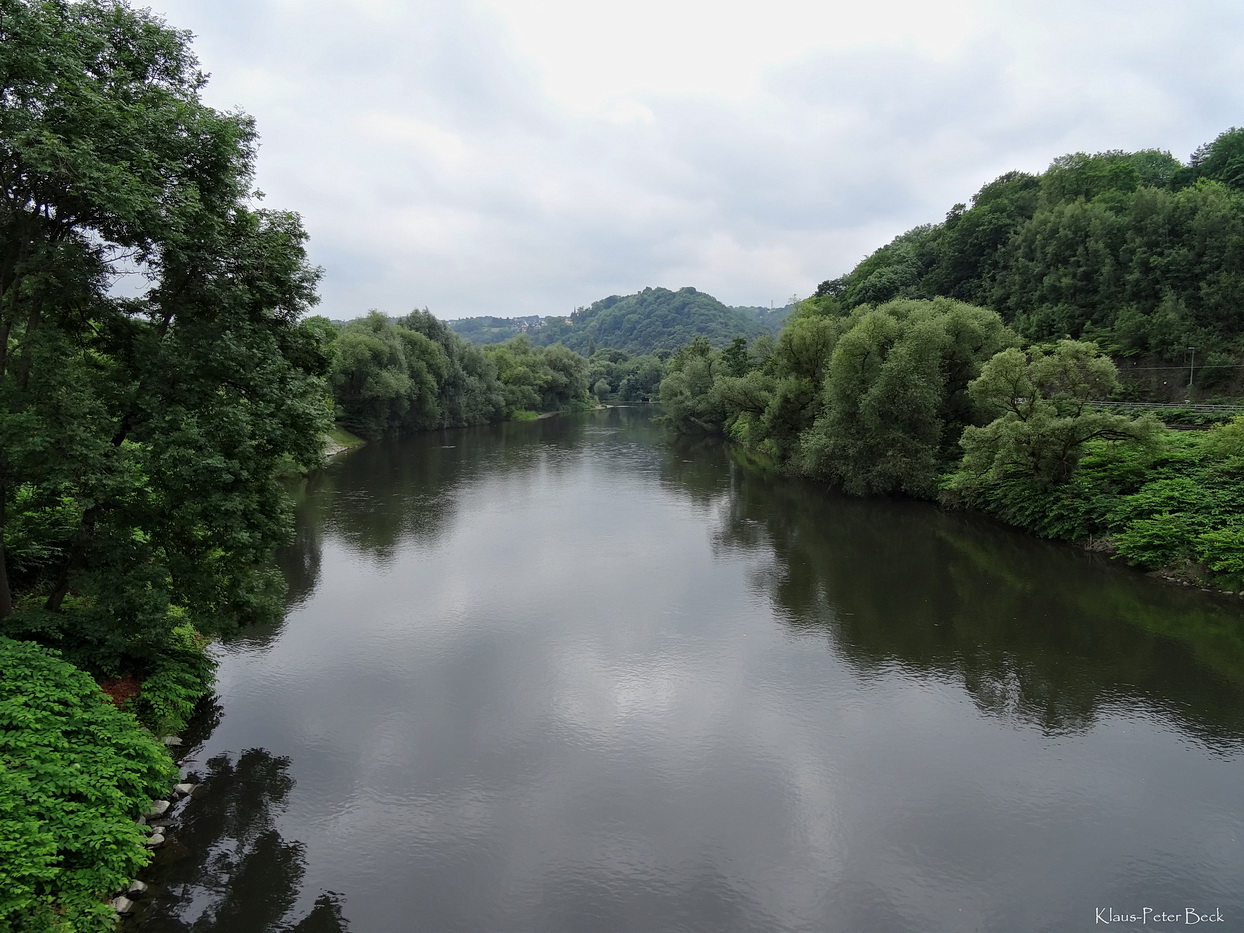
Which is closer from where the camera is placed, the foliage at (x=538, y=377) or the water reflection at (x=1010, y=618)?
the water reflection at (x=1010, y=618)

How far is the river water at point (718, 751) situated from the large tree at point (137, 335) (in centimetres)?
399

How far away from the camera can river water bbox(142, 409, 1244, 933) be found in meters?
9.72

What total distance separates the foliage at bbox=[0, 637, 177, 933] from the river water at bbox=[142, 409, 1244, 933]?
111cm

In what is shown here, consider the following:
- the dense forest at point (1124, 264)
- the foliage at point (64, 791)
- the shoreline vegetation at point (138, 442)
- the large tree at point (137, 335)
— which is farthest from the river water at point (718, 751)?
the dense forest at point (1124, 264)

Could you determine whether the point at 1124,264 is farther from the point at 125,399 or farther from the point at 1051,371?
the point at 125,399

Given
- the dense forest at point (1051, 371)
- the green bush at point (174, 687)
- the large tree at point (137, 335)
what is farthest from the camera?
the dense forest at point (1051, 371)

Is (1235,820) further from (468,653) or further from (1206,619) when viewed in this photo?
(468,653)

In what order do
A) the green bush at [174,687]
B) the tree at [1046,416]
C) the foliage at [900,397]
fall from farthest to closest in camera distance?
the foliage at [900,397] → the tree at [1046,416] → the green bush at [174,687]

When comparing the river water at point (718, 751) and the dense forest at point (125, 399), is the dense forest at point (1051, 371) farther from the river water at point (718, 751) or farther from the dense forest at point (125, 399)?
the dense forest at point (125, 399)

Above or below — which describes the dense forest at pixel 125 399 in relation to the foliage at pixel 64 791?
above

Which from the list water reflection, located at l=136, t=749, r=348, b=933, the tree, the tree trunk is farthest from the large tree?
the tree

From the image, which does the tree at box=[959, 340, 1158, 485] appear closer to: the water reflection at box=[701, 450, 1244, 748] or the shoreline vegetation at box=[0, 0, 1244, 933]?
the shoreline vegetation at box=[0, 0, 1244, 933]

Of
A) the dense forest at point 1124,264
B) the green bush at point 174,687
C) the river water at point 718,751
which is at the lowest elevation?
the river water at point 718,751

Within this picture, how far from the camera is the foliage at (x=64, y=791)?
7602mm
